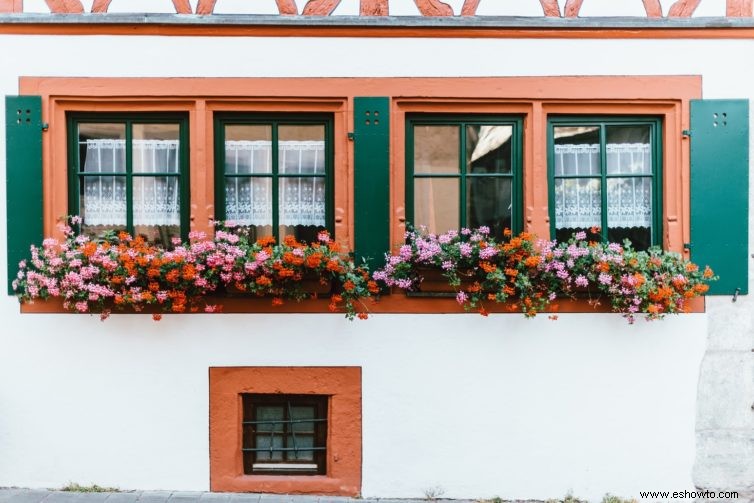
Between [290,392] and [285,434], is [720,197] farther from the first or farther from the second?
[285,434]

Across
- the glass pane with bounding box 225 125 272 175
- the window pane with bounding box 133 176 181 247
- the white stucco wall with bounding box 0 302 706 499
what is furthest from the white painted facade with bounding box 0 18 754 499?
the window pane with bounding box 133 176 181 247

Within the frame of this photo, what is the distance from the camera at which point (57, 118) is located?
5301mm

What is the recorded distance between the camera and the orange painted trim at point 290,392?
527 cm

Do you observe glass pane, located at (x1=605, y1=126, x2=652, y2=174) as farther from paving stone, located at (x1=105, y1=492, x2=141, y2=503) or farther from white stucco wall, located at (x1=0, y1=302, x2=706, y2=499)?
paving stone, located at (x1=105, y1=492, x2=141, y2=503)

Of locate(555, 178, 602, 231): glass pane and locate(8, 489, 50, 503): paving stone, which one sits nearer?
locate(8, 489, 50, 503): paving stone

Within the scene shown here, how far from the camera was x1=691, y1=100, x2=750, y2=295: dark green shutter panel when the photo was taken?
524 cm

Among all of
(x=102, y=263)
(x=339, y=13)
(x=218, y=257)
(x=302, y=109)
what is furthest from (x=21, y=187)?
(x=339, y=13)

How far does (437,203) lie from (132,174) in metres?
2.46

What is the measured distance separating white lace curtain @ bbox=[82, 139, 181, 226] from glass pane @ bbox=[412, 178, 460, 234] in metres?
1.94

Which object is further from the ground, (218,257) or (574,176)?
(574,176)

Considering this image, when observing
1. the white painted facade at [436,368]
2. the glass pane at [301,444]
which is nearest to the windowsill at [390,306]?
the white painted facade at [436,368]

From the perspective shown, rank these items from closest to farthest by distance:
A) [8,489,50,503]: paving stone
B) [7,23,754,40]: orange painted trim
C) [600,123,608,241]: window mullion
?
[8,489,50,503]: paving stone → [7,23,754,40]: orange painted trim → [600,123,608,241]: window mullion

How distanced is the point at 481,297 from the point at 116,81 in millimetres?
3279

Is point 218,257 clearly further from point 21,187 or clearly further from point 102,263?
point 21,187
